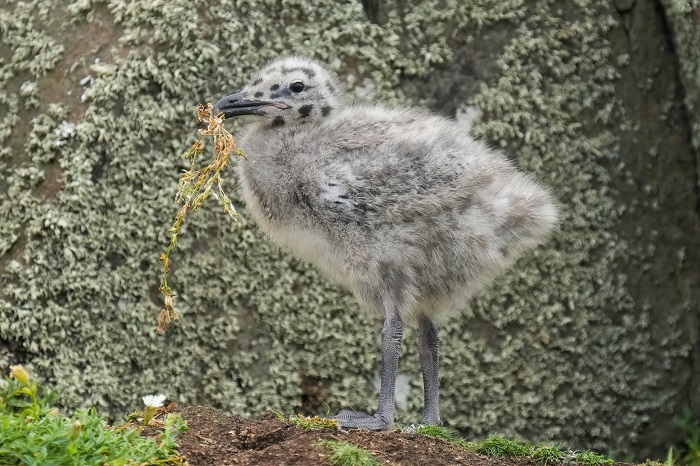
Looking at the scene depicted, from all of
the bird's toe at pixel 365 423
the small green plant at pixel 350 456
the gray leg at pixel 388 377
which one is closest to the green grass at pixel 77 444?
the small green plant at pixel 350 456

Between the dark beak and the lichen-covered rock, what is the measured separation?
1.49 metres

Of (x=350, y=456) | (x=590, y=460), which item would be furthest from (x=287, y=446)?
(x=590, y=460)

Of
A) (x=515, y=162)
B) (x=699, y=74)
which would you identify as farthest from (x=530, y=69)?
(x=699, y=74)

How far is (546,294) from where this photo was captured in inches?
240

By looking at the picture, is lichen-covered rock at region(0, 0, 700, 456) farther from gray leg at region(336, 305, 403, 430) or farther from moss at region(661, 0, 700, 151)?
gray leg at region(336, 305, 403, 430)

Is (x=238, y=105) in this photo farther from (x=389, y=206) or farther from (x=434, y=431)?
(x=434, y=431)

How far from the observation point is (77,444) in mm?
3344

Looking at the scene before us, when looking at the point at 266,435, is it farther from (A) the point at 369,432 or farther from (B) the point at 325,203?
(B) the point at 325,203

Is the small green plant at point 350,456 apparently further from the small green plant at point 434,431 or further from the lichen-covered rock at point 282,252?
the lichen-covered rock at point 282,252

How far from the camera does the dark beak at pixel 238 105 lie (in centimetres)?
443

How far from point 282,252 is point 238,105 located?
5.49 ft

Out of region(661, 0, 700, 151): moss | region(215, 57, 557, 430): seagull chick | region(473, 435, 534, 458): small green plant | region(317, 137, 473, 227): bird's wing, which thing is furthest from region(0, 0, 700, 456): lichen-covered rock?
region(317, 137, 473, 227): bird's wing

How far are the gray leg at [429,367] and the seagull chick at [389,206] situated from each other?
111mm

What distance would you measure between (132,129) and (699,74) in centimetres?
341
